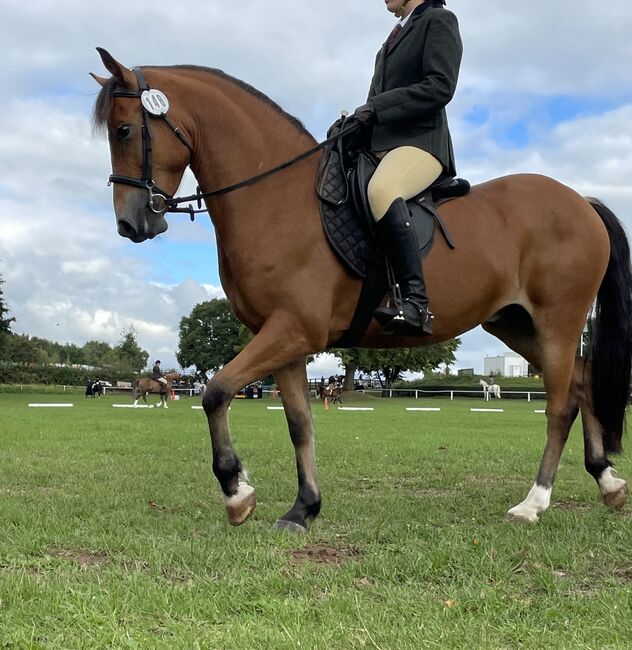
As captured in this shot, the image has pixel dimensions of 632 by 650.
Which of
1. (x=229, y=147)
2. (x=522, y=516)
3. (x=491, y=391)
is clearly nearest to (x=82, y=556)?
(x=229, y=147)

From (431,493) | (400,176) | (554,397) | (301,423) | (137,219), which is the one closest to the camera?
(137,219)

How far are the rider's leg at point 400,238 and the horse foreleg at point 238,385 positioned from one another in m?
0.84

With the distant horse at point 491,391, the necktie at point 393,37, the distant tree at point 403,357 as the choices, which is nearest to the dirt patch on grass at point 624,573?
the necktie at point 393,37

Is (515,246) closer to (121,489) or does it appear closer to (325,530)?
(325,530)

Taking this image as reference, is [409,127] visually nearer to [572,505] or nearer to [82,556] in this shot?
[572,505]

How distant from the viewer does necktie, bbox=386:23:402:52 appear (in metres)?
6.05

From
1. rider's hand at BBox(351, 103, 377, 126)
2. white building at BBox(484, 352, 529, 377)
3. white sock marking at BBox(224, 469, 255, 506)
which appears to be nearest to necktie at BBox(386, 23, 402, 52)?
rider's hand at BBox(351, 103, 377, 126)

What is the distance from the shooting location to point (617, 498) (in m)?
6.43

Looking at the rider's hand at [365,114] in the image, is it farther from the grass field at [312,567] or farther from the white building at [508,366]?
the white building at [508,366]

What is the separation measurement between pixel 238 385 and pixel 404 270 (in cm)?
154

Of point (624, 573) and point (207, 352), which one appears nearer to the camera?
point (624, 573)

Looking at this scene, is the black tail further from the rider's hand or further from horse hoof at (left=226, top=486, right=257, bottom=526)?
horse hoof at (left=226, top=486, right=257, bottom=526)

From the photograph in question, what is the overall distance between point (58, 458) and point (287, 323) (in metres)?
6.72

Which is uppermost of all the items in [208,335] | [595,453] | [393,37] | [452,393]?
[208,335]
